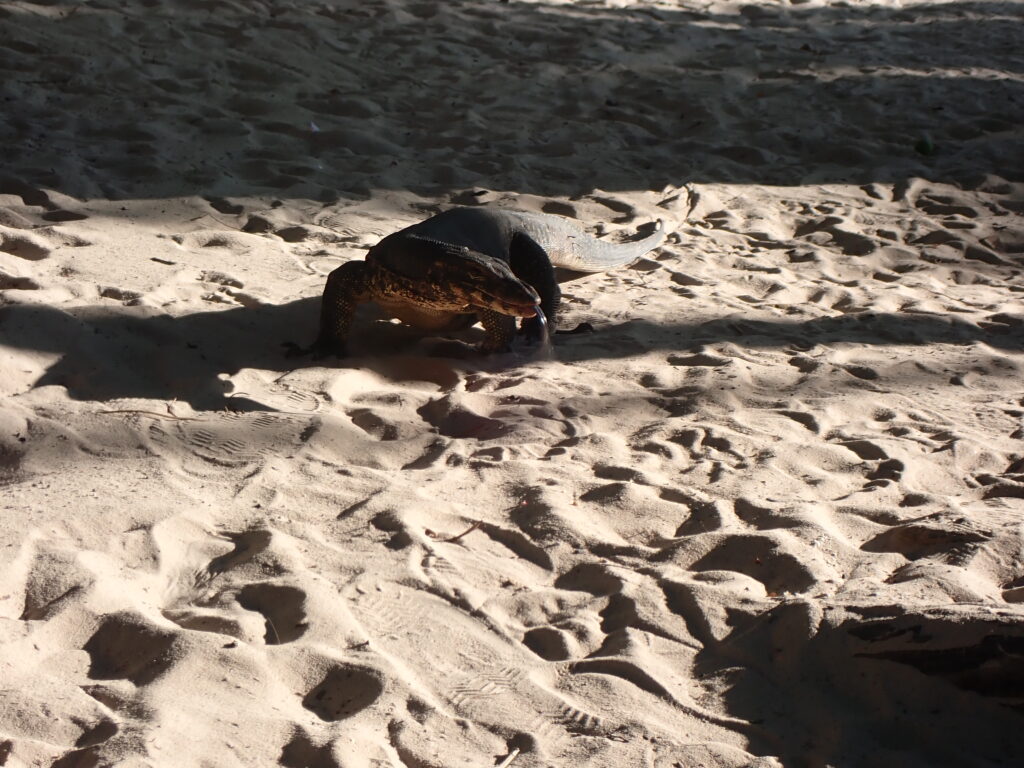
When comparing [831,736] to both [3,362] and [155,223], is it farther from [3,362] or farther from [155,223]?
[155,223]

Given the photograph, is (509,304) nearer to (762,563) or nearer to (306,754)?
(762,563)

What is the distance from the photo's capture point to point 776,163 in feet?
25.2

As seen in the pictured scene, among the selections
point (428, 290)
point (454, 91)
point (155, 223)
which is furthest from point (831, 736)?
point (454, 91)

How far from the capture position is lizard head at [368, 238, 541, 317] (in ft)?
13.2

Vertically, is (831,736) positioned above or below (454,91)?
below

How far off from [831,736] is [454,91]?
6843 millimetres

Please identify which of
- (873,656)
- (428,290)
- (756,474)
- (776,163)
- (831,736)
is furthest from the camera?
(776,163)

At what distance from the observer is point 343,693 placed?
2.30m

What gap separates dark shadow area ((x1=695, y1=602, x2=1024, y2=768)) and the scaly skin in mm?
1891

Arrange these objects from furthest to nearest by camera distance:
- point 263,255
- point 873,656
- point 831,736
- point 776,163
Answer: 1. point 776,163
2. point 263,255
3. point 873,656
4. point 831,736

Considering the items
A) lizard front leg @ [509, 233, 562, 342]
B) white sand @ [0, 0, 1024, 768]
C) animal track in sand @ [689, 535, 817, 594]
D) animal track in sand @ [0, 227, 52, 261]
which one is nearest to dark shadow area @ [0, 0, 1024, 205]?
white sand @ [0, 0, 1024, 768]

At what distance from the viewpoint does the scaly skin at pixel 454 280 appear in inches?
161

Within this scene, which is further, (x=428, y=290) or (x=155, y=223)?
(x=155, y=223)

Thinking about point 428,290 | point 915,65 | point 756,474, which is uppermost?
point 915,65
